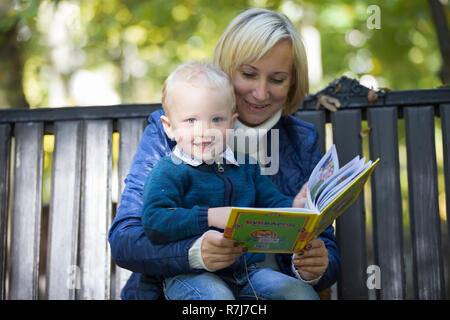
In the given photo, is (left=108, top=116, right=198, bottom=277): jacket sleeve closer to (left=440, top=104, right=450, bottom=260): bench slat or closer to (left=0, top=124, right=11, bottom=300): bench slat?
(left=0, top=124, right=11, bottom=300): bench slat

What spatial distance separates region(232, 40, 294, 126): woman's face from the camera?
96.0 inches

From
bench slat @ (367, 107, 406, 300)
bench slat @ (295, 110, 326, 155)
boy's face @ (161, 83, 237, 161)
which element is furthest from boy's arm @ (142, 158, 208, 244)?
bench slat @ (367, 107, 406, 300)

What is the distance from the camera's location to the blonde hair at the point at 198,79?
2066 mm

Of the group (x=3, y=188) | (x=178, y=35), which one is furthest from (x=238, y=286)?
(x=178, y=35)

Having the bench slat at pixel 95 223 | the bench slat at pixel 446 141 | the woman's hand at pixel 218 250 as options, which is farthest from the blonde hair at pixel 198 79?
the bench slat at pixel 446 141

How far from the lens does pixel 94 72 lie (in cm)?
1409

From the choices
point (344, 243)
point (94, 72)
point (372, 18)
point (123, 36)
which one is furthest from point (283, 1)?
point (94, 72)

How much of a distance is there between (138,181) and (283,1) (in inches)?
222

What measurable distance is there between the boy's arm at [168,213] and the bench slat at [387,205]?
4.18 ft

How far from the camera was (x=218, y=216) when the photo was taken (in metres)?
1.86

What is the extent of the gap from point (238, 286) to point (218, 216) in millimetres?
390

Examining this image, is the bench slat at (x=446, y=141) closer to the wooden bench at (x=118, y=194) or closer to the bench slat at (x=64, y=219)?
the wooden bench at (x=118, y=194)
